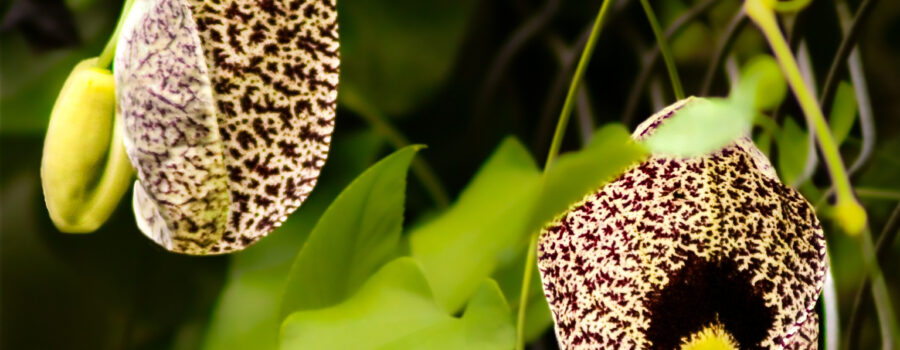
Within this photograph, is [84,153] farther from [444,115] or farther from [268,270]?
[444,115]

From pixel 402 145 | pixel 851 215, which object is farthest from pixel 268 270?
pixel 851 215

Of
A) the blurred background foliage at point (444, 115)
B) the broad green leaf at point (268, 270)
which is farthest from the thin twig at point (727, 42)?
the broad green leaf at point (268, 270)

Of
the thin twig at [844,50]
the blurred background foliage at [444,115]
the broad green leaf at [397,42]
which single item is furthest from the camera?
the broad green leaf at [397,42]

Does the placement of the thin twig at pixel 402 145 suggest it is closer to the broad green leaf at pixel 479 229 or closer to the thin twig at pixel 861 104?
the broad green leaf at pixel 479 229

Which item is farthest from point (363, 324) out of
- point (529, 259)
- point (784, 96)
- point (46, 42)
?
point (46, 42)

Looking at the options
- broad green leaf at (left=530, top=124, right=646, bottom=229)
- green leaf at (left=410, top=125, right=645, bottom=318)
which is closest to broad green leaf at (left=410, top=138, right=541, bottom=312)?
green leaf at (left=410, top=125, right=645, bottom=318)

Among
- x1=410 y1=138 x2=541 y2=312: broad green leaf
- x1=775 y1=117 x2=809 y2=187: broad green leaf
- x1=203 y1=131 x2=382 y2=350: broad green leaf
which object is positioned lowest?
x1=203 y1=131 x2=382 y2=350: broad green leaf

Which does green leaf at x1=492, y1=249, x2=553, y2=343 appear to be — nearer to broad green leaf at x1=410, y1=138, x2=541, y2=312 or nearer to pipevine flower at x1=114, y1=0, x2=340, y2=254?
broad green leaf at x1=410, y1=138, x2=541, y2=312

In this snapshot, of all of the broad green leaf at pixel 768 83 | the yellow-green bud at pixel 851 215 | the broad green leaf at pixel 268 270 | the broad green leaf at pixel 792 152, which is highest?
the broad green leaf at pixel 768 83
